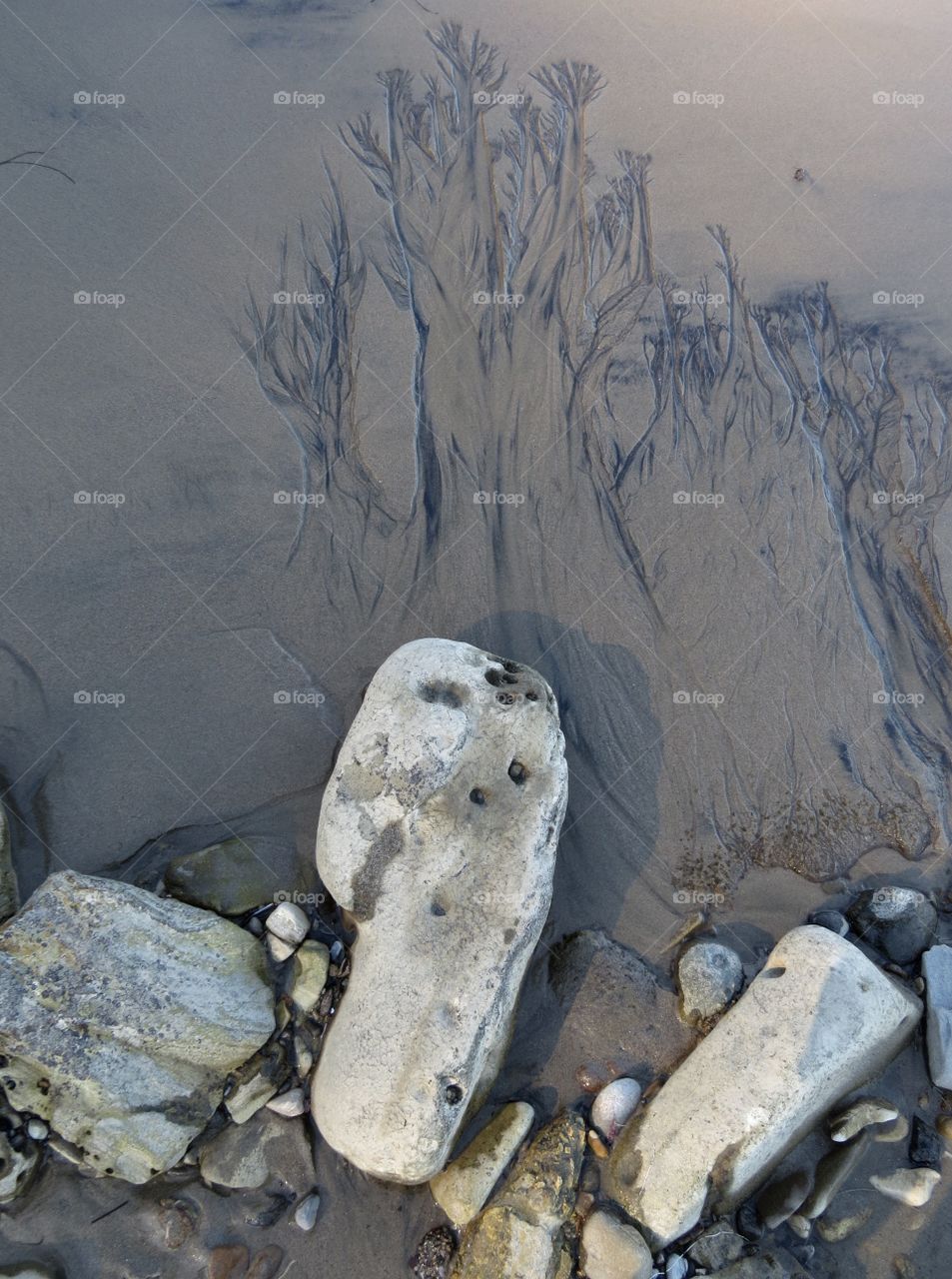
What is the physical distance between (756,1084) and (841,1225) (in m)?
1.23

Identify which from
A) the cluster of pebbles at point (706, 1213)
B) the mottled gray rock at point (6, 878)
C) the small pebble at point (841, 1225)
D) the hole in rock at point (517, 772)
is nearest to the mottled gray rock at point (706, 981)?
the cluster of pebbles at point (706, 1213)

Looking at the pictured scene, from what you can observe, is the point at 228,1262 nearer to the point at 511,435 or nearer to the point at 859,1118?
the point at 859,1118

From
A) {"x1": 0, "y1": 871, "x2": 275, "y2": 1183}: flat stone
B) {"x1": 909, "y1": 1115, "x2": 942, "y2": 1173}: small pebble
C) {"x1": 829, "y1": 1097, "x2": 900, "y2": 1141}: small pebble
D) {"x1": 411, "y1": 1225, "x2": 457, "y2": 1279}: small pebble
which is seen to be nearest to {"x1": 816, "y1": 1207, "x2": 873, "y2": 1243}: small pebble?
{"x1": 909, "y1": 1115, "x2": 942, "y2": 1173}: small pebble

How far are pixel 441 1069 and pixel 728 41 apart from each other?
7.18 metres

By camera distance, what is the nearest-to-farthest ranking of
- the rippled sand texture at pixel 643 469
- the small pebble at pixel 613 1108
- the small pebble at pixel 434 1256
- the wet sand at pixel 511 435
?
the small pebble at pixel 434 1256 < the small pebble at pixel 613 1108 < the wet sand at pixel 511 435 < the rippled sand texture at pixel 643 469

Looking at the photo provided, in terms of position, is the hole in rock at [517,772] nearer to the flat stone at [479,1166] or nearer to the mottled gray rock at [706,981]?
the mottled gray rock at [706,981]

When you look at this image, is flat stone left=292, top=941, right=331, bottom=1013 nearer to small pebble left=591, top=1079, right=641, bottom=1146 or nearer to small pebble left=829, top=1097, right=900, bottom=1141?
small pebble left=591, top=1079, right=641, bottom=1146

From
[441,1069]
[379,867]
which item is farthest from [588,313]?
[441,1069]

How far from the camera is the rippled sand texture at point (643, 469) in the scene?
16.8 ft

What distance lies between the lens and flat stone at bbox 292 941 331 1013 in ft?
15.1

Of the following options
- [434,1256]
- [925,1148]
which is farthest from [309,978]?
[925,1148]

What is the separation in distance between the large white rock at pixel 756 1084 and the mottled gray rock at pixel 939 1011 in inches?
13.5

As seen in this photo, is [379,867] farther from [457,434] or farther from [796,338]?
[796,338]

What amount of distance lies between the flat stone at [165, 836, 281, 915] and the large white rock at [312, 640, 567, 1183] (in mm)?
645
